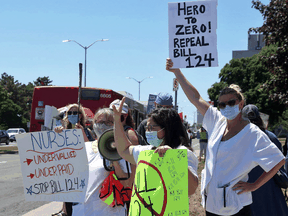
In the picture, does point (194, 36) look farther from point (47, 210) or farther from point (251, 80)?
point (251, 80)

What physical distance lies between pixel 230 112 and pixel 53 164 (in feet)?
5.58

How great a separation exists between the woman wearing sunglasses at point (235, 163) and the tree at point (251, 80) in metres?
37.4

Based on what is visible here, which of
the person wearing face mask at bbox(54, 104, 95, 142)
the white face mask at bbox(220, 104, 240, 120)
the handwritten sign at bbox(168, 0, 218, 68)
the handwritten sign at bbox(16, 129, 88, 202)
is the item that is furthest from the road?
the white face mask at bbox(220, 104, 240, 120)

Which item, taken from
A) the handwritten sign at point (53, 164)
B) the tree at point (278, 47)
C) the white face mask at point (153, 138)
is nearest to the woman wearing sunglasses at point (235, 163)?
the white face mask at point (153, 138)

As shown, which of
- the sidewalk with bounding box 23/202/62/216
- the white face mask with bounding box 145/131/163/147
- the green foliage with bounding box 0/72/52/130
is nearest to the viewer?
the white face mask with bounding box 145/131/163/147

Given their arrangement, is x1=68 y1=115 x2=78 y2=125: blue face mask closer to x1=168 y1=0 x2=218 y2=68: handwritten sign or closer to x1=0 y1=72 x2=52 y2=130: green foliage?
x1=168 y1=0 x2=218 y2=68: handwritten sign

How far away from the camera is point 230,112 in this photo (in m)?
3.03

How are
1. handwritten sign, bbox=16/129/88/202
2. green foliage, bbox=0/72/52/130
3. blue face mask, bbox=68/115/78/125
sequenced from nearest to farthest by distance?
1. handwritten sign, bbox=16/129/88/202
2. blue face mask, bbox=68/115/78/125
3. green foliage, bbox=0/72/52/130

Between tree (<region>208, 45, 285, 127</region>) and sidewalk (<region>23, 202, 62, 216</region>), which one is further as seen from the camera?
tree (<region>208, 45, 285, 127</region>)

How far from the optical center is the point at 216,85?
45219 millimetres

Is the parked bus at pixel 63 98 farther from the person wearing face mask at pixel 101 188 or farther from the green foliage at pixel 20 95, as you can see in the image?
the green foliage at pixel 20 95

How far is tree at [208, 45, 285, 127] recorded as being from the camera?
3912cm

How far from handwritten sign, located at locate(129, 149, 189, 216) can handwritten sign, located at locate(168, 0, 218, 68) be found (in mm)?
1482

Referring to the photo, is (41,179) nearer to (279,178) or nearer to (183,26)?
(183,26)
